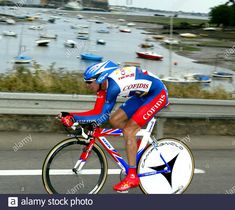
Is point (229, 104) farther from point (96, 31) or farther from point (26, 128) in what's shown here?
point (96, 31)

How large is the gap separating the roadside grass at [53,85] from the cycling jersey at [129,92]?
4474 millimetres

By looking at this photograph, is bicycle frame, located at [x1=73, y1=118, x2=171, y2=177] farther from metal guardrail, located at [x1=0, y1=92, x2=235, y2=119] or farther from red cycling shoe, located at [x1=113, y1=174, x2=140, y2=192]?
Answer: metal guardrail, located at [x1=0, y1=92, x2=235, y2=119]

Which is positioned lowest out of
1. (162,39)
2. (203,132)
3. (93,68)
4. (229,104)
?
(162,39)

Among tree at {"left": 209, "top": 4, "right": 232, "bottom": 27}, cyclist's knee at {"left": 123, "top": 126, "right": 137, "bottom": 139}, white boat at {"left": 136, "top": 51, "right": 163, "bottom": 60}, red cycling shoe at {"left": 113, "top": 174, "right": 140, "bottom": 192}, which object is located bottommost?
white boat at {"left": 136, "top": 51, "right": 163, "bottom": 60}

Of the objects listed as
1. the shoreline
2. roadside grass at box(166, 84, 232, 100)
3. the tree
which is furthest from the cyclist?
the tree

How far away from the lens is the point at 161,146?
214 inches

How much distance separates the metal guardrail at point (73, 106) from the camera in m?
7.70

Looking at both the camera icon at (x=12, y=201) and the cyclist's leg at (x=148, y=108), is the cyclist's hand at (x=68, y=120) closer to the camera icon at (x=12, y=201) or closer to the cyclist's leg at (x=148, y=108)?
the cyclist's leg at (x=148, y=108)

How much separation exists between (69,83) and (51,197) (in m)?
5.31

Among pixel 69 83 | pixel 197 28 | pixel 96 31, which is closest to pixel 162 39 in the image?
pixel 96 31

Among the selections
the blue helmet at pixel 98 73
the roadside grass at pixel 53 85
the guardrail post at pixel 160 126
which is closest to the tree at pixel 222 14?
the roadside grass at pixel 53 85

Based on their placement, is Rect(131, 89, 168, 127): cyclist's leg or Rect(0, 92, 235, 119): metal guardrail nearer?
Rect(131, 89, 168, 127): cyclist's leg

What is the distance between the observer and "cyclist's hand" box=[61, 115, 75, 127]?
479cm

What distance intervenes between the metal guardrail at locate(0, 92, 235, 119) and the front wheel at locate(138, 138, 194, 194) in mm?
2604
